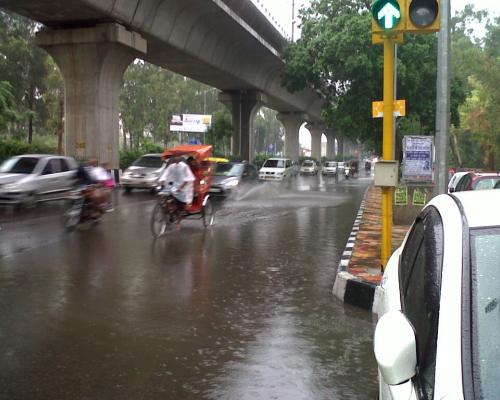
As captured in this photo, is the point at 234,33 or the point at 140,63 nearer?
the point at 234,33

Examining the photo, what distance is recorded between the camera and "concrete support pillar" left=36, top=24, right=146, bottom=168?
25.4 m

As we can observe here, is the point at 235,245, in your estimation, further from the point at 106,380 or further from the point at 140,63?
the point at 140,63

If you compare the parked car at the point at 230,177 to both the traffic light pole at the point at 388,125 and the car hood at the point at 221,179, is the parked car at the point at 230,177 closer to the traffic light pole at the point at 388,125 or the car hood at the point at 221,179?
the car hood at the point at 221,179

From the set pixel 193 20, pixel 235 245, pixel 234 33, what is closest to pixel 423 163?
pixel 235 245

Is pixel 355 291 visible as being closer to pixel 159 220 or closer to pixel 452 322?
pixel 452 322

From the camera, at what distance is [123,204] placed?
757 inches

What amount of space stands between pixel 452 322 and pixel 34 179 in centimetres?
1666

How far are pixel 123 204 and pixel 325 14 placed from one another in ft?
65.5

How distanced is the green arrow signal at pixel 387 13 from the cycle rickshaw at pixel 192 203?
632 centimetres

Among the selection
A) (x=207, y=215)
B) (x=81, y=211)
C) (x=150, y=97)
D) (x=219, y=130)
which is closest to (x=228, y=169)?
(x=207, y=215)

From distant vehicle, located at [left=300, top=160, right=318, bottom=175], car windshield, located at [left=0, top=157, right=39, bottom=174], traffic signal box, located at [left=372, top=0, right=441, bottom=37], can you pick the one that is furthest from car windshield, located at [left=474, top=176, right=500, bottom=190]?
distant vehicle, located at [left=300, top=160, right=318, bottom=175]

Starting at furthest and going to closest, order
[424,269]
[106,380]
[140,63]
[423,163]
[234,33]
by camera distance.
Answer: [140,63] → [234,33] → [423,163] → [106,380] → [424,269]

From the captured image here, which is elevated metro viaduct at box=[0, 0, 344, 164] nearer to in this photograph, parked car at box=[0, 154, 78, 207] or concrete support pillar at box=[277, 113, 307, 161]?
parked car at box=[0, 154, 78, 207]

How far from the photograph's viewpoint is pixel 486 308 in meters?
2.03
